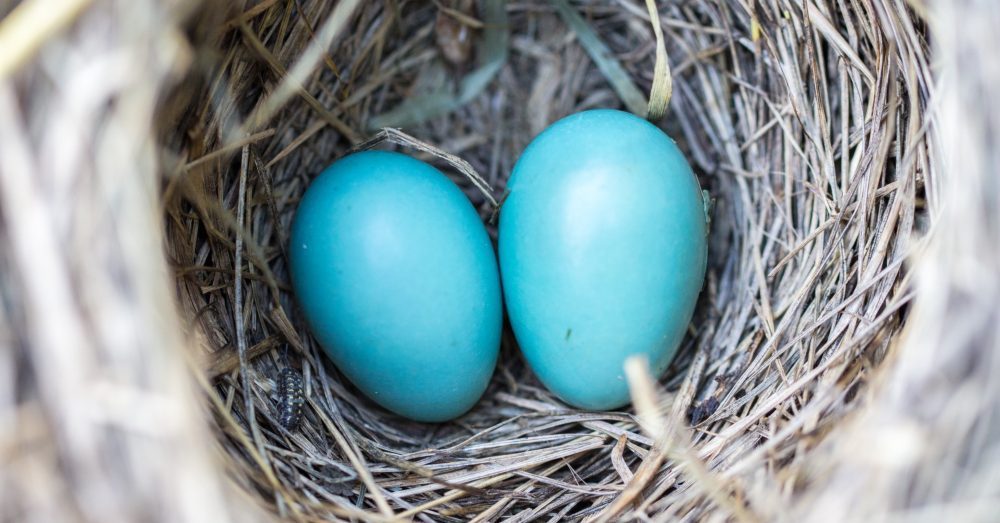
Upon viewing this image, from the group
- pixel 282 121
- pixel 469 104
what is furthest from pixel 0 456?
pixel 469 104

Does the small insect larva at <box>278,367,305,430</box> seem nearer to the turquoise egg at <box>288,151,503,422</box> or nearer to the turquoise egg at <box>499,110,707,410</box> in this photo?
the turquoise egg at <box>288,151,503,422</box>

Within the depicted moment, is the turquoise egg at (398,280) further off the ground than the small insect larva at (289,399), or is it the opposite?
the turquoise egg at (398,280)

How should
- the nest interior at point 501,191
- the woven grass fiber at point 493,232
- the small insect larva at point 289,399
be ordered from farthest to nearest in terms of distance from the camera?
the small insect larva at point 289,399, the nest interior at point 501,191, the woven grass fiber at point 493,232

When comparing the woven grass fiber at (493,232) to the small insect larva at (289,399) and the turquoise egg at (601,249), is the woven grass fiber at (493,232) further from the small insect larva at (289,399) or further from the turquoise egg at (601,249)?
the turquoise egg at (601,249)


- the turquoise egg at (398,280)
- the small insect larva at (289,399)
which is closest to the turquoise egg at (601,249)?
the turquoise egg at (398,280)

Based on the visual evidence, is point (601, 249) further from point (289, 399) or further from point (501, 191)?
point (289, 399)

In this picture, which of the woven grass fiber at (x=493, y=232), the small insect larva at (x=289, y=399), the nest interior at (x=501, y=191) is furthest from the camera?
the small insect larva at (x=289, y=399)

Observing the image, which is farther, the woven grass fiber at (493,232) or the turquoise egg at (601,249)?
the turquoise egg at (601,249)

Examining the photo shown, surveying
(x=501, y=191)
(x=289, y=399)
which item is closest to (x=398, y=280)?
(x=289, y=399)
